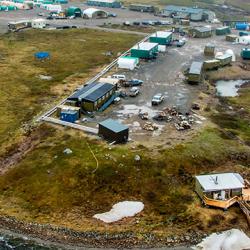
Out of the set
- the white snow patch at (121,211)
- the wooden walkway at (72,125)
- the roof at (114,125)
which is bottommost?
the white snow patch at (121,211)

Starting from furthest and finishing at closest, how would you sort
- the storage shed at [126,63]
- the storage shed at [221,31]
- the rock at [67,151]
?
the storage shed at [221,31] < the storage shed at [126,63] < the rock at [67,151]

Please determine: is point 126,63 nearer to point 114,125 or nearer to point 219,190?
point 114,125

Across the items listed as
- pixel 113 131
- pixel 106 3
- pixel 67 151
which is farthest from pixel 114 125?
pixel 106 3

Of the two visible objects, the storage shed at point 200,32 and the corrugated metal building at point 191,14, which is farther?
the corrugated metal building at point 191,14

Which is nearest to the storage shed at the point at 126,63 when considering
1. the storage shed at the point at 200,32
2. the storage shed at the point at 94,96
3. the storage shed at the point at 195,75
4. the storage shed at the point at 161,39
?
the storage shed at the point at 195,75

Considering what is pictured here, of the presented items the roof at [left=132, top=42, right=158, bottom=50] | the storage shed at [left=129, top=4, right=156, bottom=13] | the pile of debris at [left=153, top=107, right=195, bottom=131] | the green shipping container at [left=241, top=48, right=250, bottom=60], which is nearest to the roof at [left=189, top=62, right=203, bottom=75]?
the roof at [left=132, top=42, right=158, bottom=50]

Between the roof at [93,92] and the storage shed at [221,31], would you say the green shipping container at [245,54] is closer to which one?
the storage shed at [221,31]

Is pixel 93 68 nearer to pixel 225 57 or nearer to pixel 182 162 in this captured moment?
pixel 225 57
